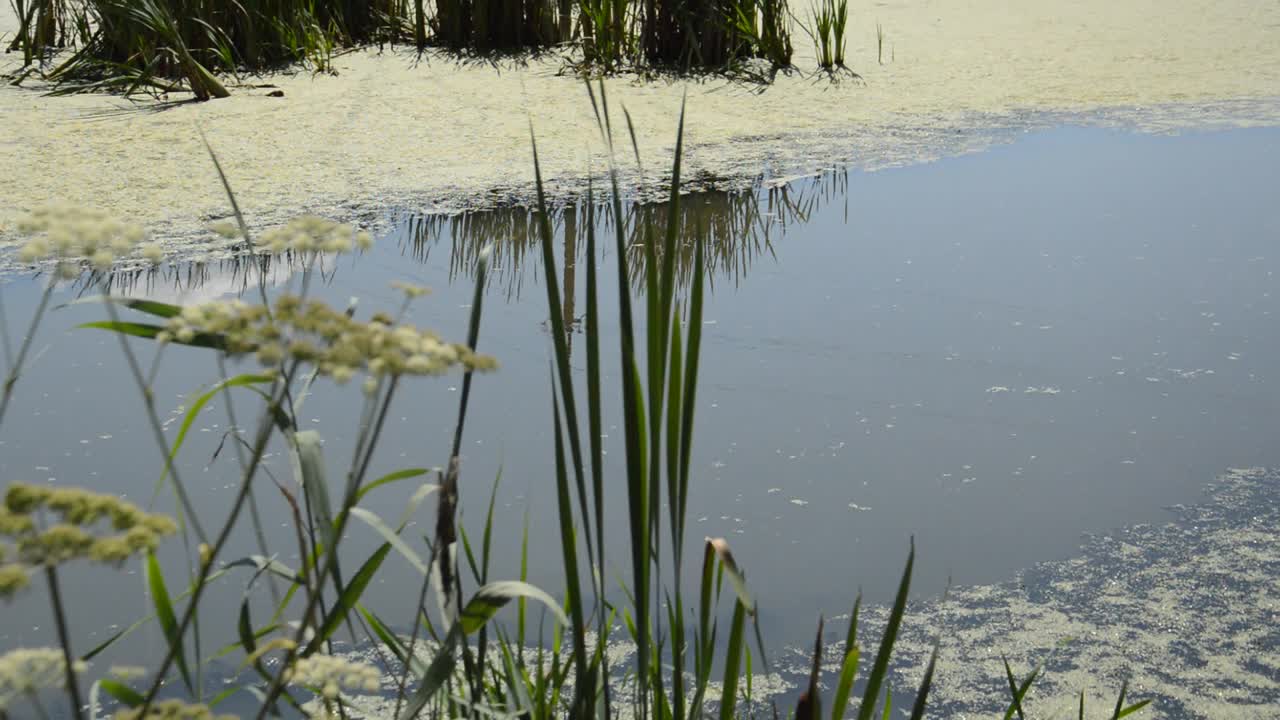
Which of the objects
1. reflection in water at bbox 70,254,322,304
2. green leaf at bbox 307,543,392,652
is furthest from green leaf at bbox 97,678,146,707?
reflection in water at bbox 70,254,322,304

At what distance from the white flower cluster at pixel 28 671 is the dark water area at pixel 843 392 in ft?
3.04

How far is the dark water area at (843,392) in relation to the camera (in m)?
1.77

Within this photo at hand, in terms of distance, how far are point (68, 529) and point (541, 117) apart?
3481mm

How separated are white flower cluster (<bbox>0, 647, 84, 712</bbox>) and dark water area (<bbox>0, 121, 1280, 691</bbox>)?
3.04 ft

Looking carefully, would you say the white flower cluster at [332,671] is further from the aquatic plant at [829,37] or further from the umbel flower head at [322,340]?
the aquatic plant at [829,37]

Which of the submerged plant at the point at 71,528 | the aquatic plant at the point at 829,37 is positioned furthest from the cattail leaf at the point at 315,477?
the aquatic plant at the point at 829,37

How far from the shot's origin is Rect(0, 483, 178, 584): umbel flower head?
0.59m

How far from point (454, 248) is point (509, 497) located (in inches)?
44.7

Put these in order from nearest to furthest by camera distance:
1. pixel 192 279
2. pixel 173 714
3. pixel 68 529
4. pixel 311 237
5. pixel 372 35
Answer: pixel 68 529 → pixel 173 714 → pixel 311 237 → pixel 192 279 → pixel 372 35

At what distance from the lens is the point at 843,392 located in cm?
220

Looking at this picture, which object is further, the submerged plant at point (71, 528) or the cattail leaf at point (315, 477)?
the cattail leaf at point (315, 477)

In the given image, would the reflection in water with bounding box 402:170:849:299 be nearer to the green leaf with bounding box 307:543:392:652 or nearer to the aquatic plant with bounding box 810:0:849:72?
the aquatic plant with bounding box 810:0:849:72

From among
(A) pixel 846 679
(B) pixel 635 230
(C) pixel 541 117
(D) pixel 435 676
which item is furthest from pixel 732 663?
(C) pixel 541 117

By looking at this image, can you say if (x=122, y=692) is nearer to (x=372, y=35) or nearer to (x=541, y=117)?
(x=541, y=117)
